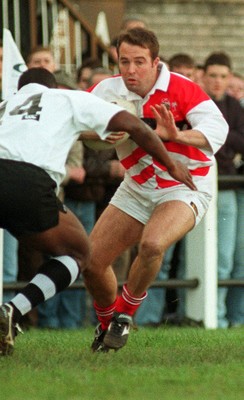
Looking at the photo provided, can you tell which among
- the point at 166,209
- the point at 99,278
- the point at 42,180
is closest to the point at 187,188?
the point at 166,209

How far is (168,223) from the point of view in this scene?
29.8 ft

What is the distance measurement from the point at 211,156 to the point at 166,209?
536 millimetres

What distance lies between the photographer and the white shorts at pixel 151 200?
9.30 metres

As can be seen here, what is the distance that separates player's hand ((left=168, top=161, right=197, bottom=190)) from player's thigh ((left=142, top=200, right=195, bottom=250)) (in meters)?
0.60

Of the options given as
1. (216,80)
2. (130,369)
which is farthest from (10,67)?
(130,369)

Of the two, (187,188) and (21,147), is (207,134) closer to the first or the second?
(187,188)

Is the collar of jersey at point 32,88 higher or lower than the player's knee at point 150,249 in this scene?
higher

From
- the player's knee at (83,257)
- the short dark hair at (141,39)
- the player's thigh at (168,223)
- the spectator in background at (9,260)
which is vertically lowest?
the spectator in background at (9,260)

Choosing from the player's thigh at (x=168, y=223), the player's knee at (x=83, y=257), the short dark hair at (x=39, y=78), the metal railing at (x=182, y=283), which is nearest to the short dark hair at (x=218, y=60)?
the metal railing at (x=182, y=283)

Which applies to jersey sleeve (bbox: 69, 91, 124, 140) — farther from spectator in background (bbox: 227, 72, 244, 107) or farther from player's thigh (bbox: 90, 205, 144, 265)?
spectator in background (bbox: 227, 72, 244, 107)

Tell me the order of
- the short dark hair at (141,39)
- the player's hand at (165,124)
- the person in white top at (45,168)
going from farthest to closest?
the short dark hair at (141,39) → the player's hand at (165,124) → the person in white top at (45,168)

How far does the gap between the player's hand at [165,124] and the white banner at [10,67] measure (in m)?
2.98

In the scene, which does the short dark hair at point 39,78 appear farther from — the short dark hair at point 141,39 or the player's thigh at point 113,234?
the player's thigh at point 113,234

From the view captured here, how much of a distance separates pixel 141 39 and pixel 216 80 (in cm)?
381
